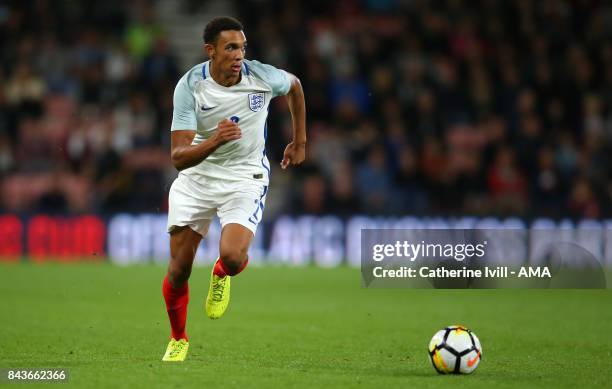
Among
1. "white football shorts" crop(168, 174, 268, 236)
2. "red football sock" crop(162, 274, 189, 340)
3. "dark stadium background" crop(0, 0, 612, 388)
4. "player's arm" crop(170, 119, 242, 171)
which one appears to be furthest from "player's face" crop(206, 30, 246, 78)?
"dark stadium background" crop(0, 0, 612, 388)

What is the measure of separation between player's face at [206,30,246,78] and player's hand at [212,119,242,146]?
1.89 feet

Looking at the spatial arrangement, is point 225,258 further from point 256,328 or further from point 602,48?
point 602,48

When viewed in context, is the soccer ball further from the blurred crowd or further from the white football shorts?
the blurred crowd

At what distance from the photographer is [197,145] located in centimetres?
713

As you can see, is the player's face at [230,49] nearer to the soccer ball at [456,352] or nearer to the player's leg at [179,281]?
the player's leg at [179,281]

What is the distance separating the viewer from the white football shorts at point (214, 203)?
7.60 m

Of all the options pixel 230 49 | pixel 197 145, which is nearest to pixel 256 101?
pixel 230 49

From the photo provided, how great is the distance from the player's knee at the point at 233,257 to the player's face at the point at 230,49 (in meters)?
1.16

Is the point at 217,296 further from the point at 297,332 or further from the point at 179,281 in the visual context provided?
the point at 297,332

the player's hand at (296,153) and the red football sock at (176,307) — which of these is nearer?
the red football sock at (176,307)

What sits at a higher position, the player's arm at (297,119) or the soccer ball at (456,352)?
Result: the player's arm at (297,119)

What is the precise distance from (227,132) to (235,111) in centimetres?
66

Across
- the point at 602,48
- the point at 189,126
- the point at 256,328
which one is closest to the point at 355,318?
the point at 256,328

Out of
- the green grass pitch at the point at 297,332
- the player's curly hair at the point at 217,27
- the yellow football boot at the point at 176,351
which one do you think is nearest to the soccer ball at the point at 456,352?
the green grass pitch at the point at 297,332
